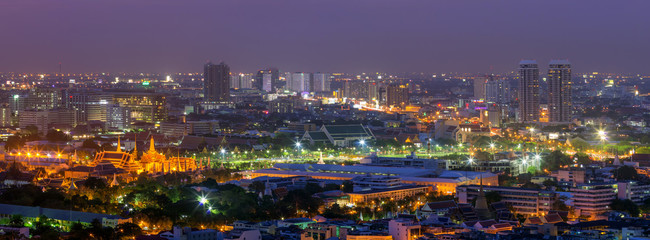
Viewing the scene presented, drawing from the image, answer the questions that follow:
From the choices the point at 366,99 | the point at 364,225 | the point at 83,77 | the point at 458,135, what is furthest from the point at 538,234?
the point at 83,77

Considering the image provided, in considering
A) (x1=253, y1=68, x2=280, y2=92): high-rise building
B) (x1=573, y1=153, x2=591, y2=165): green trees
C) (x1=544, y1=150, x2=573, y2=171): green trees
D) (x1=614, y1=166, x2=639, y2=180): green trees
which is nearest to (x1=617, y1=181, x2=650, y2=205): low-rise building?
(x1=614, y1=166, x2=639, y2=180): green trees

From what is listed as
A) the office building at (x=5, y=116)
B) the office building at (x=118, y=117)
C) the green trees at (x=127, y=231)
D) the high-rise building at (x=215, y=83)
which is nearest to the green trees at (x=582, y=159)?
the green trees at (x=127, y=231)

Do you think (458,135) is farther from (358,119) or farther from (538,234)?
(538,234)

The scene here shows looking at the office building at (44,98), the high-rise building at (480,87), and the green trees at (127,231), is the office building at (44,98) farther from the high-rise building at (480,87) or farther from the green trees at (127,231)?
the green trees at (127,231)

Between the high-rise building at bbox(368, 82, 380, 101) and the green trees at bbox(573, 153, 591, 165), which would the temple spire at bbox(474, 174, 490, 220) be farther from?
the high-rise building at bbox(368, 82, 380, 101)

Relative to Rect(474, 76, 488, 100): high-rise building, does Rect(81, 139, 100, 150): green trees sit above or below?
below

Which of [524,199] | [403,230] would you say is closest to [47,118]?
[524,199]
